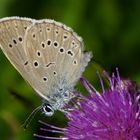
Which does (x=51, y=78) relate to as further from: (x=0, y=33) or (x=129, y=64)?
(x=129, y=64)

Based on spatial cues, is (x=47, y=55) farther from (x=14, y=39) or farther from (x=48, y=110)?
(x=48, y=110)

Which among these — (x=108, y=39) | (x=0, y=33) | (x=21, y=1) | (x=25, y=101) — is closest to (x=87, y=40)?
(x=108, y=39)

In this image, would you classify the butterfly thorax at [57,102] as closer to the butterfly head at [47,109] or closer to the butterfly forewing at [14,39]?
the butterfly head at [47,109]

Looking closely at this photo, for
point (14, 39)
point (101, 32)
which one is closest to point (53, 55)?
point (14, 39)

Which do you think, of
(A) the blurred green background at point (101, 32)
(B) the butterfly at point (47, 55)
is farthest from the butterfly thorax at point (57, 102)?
(A) the blurred green background at point (101, 32)

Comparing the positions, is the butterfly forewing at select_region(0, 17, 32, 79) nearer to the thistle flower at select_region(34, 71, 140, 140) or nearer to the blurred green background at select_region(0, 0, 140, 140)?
the thistle flower at select_region(34, 71, 140, 140)

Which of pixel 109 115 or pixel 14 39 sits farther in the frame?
pixel 14 39

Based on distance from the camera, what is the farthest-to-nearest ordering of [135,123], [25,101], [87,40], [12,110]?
[87,40]
[12,110]
[25,101]
[135,123]
